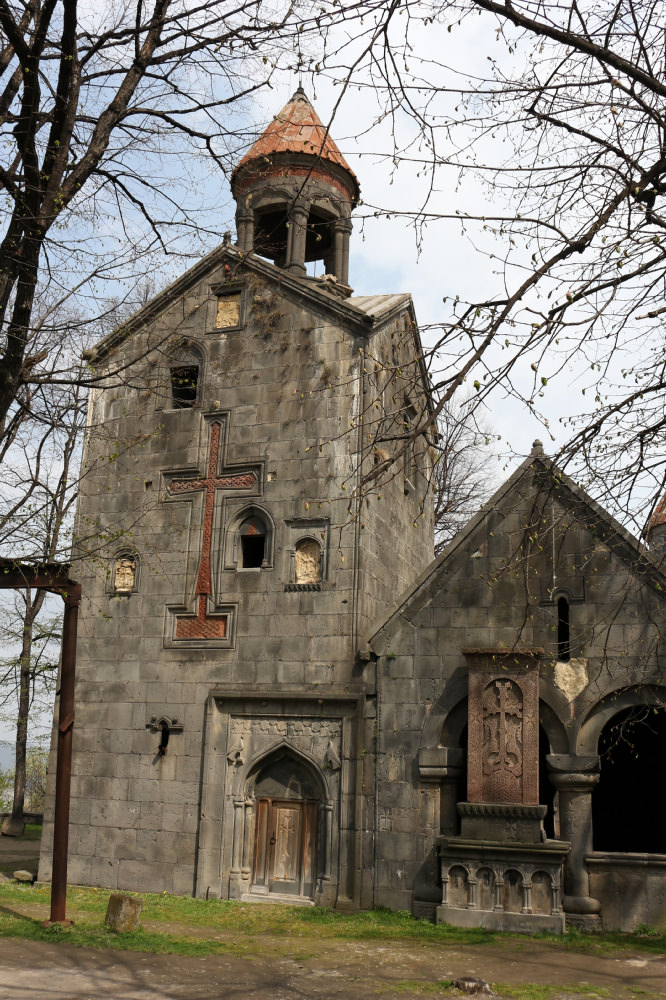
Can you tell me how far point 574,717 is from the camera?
13234 millimetres

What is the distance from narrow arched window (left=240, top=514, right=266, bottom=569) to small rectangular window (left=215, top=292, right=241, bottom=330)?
3.59 meters

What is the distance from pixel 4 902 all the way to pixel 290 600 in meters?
5.92

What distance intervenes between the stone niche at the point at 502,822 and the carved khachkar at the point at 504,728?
13mm

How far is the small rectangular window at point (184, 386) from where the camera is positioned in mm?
17069

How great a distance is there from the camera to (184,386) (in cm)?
1728

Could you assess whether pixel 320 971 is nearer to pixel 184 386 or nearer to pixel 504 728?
pixel 504 728

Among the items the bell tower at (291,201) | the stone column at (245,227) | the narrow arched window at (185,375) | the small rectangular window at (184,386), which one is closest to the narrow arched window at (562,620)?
the narrow arched window at (185,375)

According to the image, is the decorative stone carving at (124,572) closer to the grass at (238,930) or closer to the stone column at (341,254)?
the grass at (238,930)

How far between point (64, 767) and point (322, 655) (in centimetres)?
423

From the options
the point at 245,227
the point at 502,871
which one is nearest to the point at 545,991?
the point at 502,871

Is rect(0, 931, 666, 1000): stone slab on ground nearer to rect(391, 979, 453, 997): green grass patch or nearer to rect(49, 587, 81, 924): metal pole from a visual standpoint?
rect(391, 979, 453, 997): green grass patch

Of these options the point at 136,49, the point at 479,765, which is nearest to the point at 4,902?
the point at 479,765

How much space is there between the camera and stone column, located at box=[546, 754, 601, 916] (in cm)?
1274

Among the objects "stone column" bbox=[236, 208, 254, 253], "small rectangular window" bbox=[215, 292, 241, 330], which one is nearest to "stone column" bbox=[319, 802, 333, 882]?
"small rectangular window" bbox=[215, 292, 241, 330]
